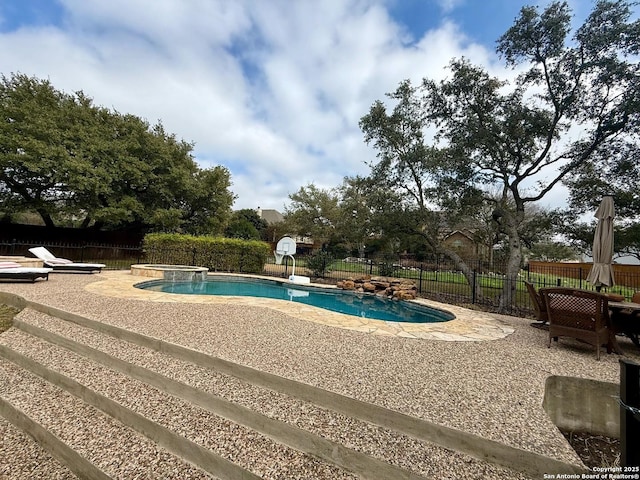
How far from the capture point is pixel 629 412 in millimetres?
1621

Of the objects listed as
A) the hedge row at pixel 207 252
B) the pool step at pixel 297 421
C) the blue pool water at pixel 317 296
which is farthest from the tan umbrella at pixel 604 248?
the hedge row at pixel 207 252

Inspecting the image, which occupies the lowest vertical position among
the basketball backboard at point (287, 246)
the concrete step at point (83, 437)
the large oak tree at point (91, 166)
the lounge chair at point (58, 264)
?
the concrete step at point (83, 437)

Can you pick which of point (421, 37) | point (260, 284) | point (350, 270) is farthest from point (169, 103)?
point (350, 270)

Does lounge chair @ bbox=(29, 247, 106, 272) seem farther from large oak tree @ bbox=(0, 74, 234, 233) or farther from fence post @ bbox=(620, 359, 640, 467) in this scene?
fence post @ bbox=(620, 359, 640, 467)

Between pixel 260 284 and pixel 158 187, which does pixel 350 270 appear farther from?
pixel 158 187

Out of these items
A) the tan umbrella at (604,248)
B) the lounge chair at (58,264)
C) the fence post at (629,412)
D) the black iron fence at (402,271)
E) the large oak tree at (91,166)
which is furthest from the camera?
the large oak tree at (91,166)

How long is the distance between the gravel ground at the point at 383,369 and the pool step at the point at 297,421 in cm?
2

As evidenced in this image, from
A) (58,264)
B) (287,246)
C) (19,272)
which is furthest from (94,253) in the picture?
(287,246)

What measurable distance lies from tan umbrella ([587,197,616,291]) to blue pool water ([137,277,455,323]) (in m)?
2.85

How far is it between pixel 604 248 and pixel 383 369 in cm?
537

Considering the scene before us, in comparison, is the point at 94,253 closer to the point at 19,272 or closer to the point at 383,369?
the point at 19,272

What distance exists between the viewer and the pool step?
203 centimetres

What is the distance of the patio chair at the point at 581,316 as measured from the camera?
13.1 feet

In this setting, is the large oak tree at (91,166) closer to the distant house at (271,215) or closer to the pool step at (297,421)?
the pool step at (297,421)
